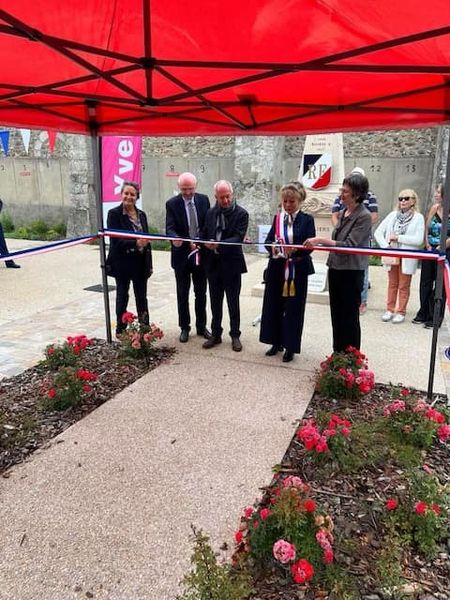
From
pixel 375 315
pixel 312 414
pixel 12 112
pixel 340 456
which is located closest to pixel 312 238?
pixel 312 414

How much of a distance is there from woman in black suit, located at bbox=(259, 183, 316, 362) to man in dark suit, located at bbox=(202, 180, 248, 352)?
15.8 inches

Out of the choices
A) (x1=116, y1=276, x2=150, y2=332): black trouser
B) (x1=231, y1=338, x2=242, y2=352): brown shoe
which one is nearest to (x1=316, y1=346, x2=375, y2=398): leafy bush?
(x1=231, y1=338, x2=242, y2=352): brown shoe

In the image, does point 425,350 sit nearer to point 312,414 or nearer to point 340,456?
point 312,414

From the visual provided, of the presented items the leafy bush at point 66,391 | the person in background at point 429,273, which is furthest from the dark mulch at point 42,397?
the person in background at point 429,273

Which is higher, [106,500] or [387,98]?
[387,98]

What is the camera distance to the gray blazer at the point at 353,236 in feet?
13.2

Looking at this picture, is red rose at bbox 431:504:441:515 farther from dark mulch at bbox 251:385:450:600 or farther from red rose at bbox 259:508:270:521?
red rose at bbox 259:508:270:521

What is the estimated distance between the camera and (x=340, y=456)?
281cm

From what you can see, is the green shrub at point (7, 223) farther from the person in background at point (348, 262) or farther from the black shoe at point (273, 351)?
the person in background at point (348, 262)

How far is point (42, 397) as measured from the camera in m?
3.88

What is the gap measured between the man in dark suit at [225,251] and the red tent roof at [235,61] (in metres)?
0.81

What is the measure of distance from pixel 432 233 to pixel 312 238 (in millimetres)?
2306

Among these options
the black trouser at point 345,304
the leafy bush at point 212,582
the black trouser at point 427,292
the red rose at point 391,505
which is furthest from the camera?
the black trouser at point 427,292

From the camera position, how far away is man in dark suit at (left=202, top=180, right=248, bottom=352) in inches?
189
